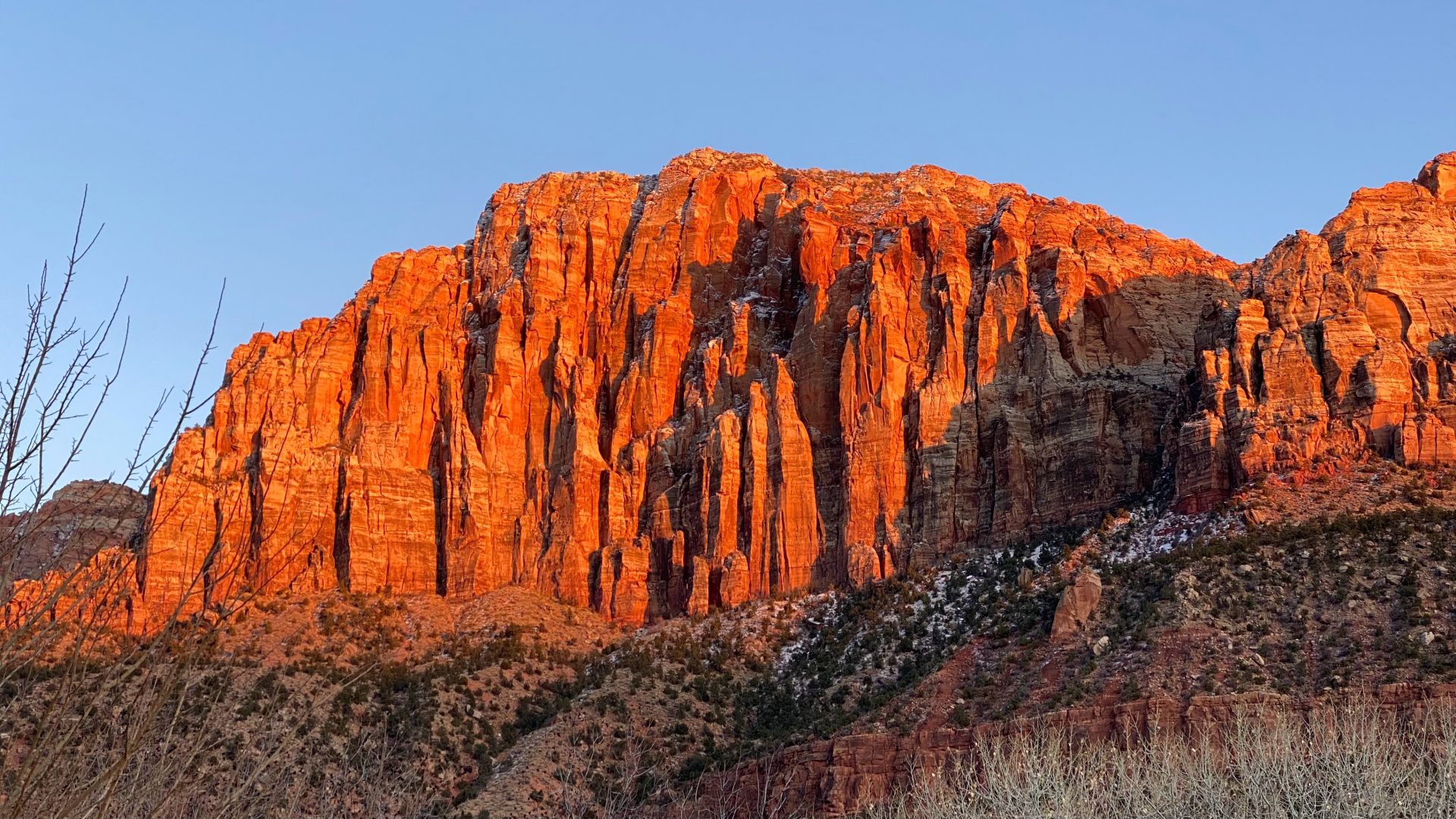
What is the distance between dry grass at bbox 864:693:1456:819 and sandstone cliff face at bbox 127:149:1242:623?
2987 centimetres

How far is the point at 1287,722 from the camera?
50906 mm

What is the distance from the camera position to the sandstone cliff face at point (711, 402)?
84500 millimetres

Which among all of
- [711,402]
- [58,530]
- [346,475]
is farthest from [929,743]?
[58,530]

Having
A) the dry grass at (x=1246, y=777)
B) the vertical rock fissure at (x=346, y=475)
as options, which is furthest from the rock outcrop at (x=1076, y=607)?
the vertical rock fissure at (x=346, y=475)

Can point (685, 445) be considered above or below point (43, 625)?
above

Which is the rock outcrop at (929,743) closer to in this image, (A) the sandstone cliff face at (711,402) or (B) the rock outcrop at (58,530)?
(A) the sandstone cliff face at (711,402)

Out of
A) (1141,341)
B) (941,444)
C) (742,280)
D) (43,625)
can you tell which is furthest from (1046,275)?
(43,625)

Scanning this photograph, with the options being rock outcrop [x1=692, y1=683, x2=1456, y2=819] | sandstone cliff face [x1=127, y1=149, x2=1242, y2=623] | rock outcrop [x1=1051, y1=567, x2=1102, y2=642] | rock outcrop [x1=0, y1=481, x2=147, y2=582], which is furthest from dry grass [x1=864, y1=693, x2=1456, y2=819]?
sandstone cliff face [x1=127, y1=149, x2=1242, y2=623]

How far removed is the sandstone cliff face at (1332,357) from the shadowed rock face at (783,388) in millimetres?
154

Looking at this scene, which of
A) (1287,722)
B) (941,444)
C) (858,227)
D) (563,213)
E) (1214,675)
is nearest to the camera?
(1287,722)

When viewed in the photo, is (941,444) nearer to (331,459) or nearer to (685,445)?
(685,445)

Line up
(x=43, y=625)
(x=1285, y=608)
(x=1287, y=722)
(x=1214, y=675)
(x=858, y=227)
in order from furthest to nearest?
(x=858, y=227) < (x=1285, y=608) < (x=1214, y=675) < (x=1287, y=722) < (x=43, y=625)

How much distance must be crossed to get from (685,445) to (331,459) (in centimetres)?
2112

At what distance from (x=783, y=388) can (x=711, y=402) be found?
19.1 ft
